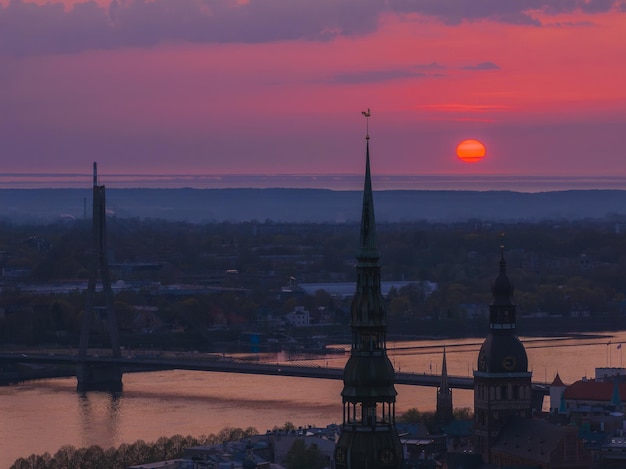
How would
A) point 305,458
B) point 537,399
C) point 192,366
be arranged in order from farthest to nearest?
1. point 192,366
2. point 537,399
3. point 305,458

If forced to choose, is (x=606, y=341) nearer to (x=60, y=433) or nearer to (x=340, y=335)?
(x=340, y=335)

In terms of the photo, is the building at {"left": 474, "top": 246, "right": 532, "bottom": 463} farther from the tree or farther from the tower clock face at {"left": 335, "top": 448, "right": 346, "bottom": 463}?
the tower clock face at {"left": 335, "top": 448, "right": 346, "bottom": 463}

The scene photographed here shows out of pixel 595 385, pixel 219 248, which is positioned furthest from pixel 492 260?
pixel 595 385

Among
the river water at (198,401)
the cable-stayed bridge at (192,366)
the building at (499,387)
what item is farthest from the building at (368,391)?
the cable-stayed bridge at (192,366)

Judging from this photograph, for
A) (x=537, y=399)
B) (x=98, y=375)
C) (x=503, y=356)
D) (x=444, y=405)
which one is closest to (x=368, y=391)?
(x=503, y=356)

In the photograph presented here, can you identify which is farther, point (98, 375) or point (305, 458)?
point (98, 375)

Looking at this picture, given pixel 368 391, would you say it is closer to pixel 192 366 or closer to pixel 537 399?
pixel 537 399
